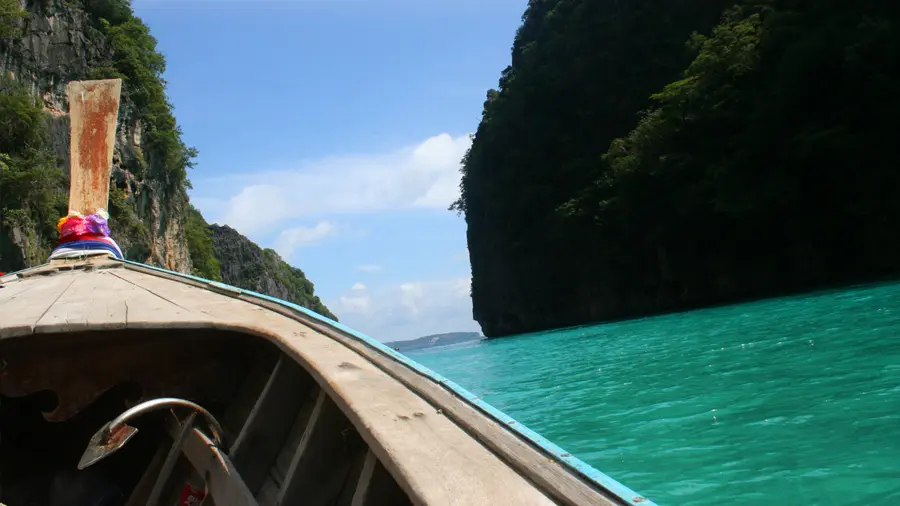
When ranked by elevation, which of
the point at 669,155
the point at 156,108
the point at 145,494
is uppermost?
the point at 156,108

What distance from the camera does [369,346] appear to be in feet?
7.40

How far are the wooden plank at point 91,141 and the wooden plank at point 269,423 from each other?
130 inches

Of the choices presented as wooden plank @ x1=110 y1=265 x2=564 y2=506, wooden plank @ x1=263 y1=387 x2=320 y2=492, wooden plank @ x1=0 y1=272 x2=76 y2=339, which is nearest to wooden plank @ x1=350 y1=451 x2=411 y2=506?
wooden plank @ x1=110 y1=265 x2=564 y2=506

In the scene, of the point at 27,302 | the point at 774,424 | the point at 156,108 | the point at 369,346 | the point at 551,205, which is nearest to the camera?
the point at 369,346

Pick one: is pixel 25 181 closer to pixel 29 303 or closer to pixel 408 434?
pixel 29 303

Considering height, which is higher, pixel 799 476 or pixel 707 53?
pixel 707 53

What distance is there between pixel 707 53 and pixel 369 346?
23.6 meters

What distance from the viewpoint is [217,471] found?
2078 mm

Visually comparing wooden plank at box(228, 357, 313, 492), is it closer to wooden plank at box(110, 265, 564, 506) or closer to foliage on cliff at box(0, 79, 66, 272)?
wooden plank at box(110, 265, 564, 506)

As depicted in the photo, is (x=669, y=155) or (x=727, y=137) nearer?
(x=727, y=137)

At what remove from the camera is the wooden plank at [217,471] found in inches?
74.7

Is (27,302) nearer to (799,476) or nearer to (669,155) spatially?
(799,476)

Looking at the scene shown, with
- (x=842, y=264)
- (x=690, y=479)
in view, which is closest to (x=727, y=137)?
(x=842, y=264)

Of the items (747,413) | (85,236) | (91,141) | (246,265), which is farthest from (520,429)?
(246,265)
